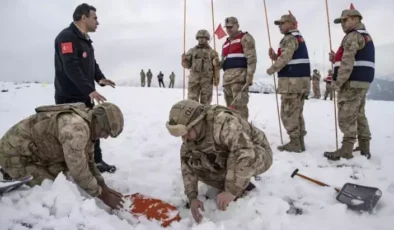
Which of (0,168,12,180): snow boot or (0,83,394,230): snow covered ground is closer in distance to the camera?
(0,83,394,230): snow covered ground

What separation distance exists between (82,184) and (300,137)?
366 centimetres

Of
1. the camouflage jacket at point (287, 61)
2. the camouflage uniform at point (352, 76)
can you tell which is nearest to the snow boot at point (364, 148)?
the camouflage uniform at point (352, 76)

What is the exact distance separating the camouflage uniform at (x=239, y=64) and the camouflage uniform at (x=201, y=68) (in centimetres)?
83

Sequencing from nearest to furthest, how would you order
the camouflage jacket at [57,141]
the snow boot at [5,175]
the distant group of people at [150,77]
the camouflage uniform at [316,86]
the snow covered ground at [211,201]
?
the snow covered ground at [211,201] → the camouflage jacket at [57,141] → the snow boot at [5,175] → the camouflage uniform at [316,86] → the distant group of people at [150,77]

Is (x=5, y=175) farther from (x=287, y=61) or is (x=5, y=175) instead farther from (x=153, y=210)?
(x=287, y=61)

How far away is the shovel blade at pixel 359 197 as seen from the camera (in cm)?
304

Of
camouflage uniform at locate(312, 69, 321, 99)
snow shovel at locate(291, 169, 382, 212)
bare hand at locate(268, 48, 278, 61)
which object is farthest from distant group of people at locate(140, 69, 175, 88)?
snow shovel at locate(291, 169, 382, 212)

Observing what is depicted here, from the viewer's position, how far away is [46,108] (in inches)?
112

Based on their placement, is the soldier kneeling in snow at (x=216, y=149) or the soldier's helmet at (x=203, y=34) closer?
the soldier kneeling in snow at (x=216, y=149)

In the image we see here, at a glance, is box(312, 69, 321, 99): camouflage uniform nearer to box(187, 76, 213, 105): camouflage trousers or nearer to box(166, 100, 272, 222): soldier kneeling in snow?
box(187, 76, 213, 105): camouflage trousers

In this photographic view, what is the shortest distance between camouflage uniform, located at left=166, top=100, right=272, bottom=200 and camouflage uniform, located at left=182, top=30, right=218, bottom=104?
3603 mm

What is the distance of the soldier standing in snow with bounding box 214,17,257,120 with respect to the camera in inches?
222

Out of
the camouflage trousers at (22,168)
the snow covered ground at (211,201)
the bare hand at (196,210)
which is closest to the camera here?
the snow covered ground at (211,201)

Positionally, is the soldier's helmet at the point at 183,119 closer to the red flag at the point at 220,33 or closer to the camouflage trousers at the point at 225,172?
the camouflage trousers at the point at 225,172
